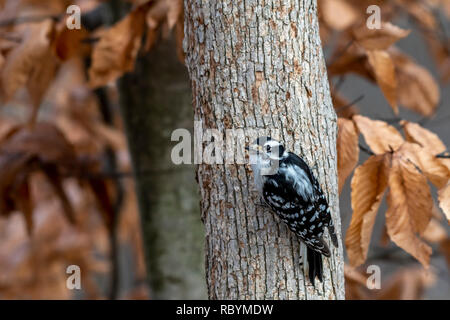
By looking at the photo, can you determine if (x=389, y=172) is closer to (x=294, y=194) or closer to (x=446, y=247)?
(x=294, y=194)

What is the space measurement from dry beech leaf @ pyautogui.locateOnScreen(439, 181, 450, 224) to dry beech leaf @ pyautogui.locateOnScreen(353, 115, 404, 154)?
23 centimetres

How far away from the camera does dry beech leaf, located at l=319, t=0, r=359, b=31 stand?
A: 2.42 metres

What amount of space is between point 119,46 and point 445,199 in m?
1.33

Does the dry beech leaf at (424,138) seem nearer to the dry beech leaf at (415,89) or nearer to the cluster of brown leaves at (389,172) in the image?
the cluster of brown leaves at (389,172)

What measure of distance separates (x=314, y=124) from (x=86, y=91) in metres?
2.68

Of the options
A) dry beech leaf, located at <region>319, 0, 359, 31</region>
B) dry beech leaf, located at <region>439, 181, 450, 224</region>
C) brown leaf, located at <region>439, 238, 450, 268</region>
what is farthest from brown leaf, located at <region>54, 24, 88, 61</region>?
brown leaf, located at <region>439, 238, 450, 268</region>

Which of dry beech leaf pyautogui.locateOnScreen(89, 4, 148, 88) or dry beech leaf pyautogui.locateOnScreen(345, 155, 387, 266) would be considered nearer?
dry beech leaf pyautogui.locateOnScreen(345, 155, 387, 266)

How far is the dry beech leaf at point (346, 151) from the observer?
171cm

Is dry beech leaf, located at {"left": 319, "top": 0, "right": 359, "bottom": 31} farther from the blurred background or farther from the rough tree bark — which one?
the rough tree bark

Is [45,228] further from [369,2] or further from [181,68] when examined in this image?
[369,2]

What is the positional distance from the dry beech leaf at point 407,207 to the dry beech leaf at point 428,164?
3 cm

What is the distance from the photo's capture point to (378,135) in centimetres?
177
